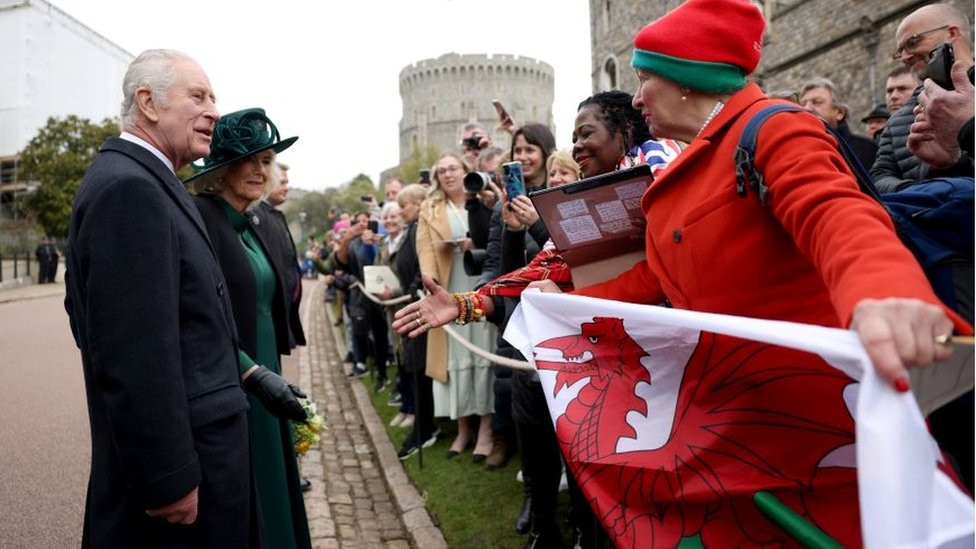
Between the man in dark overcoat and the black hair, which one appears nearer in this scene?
the man in dark overcoat

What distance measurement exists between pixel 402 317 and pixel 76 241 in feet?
3.94

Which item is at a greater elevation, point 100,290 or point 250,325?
point 100,290

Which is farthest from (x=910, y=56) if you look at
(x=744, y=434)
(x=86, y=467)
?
(x=86, y=467)

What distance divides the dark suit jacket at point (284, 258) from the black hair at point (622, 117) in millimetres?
1853

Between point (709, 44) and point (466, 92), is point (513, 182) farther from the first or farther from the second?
point (466, 92)

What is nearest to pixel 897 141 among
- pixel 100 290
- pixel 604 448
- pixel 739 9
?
pixel 739 9

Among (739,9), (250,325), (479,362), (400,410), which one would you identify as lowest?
(400,410)

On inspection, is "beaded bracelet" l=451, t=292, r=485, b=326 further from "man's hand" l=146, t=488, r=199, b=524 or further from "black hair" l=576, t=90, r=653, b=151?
"man's hand" l=146, t=488, r=199, b=524

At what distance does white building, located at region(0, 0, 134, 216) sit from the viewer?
161ft

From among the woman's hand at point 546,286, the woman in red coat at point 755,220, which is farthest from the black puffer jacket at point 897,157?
the woman's hand at point 546,286

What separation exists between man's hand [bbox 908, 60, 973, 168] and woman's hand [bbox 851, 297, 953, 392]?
1.04m

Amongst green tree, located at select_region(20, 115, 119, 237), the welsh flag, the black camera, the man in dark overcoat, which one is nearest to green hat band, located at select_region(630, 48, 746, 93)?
the welsh flag

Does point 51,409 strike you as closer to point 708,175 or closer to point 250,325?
point 250,325

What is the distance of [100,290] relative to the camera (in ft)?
6.73
